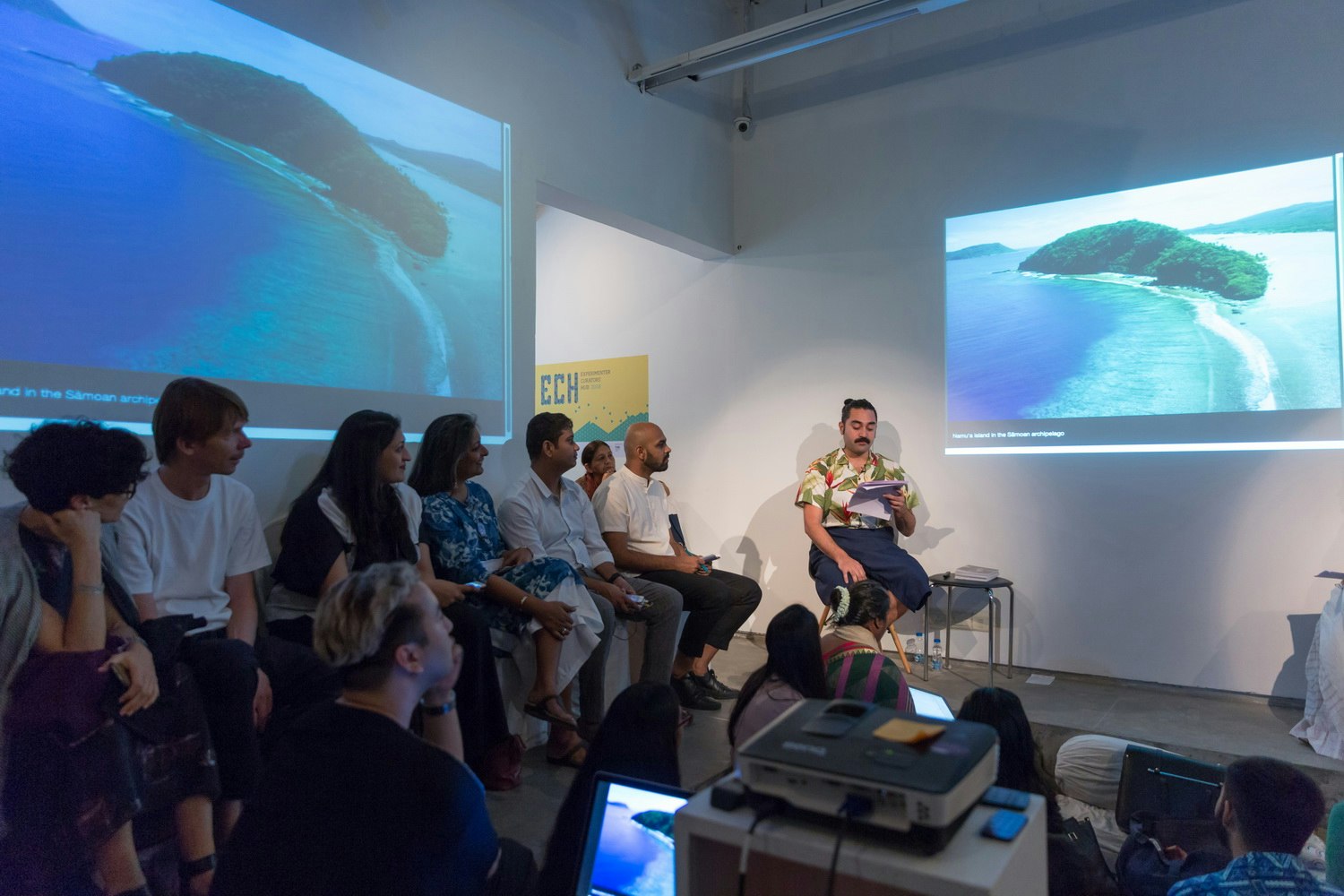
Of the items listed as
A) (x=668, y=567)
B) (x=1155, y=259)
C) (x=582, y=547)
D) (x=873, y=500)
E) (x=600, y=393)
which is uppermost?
(x=1155, y=259)

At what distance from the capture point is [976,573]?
4395mm

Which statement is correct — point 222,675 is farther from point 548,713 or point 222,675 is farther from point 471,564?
point 548,713

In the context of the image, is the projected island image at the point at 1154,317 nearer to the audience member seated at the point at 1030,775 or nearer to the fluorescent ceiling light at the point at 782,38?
the fluorescent ceiling light at the point at 782,38

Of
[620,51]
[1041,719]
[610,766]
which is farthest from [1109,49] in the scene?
[610,766]

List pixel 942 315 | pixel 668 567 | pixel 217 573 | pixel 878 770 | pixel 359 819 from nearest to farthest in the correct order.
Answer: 1. pixel 878 770
2. pixel 359 819
3. pixel 217 573
4. pixel 668 567
5. pixel 942 315

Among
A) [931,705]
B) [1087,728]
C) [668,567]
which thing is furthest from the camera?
[668,567]

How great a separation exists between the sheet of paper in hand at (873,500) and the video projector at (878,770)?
343cm

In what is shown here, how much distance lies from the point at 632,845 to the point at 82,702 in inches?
49.8

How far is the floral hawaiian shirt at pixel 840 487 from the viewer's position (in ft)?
14.8

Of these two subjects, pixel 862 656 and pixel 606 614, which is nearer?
pixel 862 656

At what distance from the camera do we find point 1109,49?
14.4ft

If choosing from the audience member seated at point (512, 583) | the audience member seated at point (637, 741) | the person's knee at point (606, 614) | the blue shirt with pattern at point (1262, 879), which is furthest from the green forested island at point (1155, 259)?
the audience member seated at point (637, 741)

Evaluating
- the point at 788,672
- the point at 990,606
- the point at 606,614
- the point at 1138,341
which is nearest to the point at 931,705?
the point at 788,672

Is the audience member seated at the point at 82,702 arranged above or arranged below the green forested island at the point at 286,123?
below
